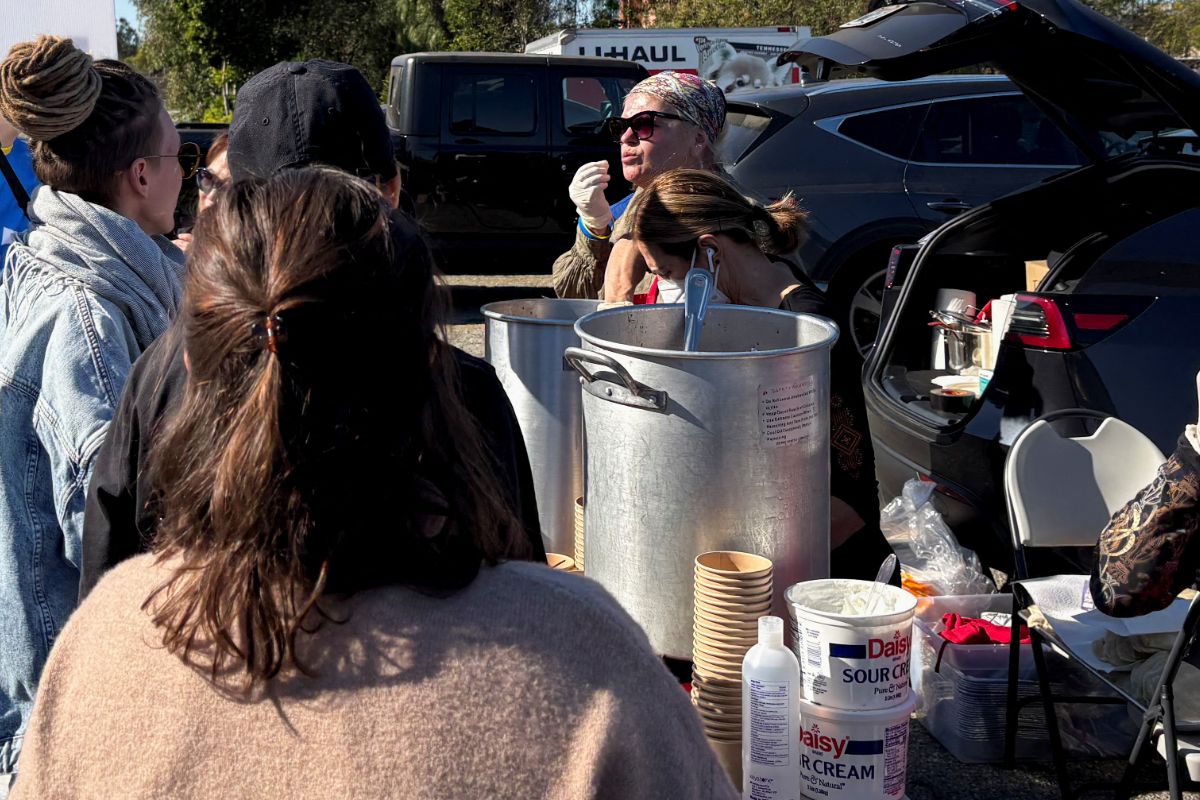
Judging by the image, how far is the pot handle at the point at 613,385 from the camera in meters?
1.75

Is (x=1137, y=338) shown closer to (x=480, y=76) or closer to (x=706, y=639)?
(x=706, y=639)

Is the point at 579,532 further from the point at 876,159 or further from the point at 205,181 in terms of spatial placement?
the point at 876,159

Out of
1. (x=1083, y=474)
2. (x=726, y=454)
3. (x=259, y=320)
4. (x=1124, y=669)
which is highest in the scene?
(x=259, y=320)

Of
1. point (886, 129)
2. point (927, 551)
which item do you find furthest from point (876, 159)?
point (927, 551)

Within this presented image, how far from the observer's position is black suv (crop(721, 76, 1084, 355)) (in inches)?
275

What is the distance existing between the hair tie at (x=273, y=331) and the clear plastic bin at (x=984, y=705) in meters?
2.42

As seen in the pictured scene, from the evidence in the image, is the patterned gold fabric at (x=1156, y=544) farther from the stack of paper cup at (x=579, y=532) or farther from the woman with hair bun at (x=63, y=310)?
the woman with hair bun at (x=63, y=310)

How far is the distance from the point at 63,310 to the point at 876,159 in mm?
5827

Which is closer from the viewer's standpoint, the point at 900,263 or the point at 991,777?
the point at 991,777

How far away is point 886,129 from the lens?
709 cm

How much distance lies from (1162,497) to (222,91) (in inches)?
1024

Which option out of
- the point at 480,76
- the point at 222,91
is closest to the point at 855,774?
the point at 480,76

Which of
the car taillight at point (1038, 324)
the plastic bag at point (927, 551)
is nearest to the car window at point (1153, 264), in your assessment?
the car taillight at point (1038, 324)

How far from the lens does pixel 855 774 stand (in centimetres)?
166
